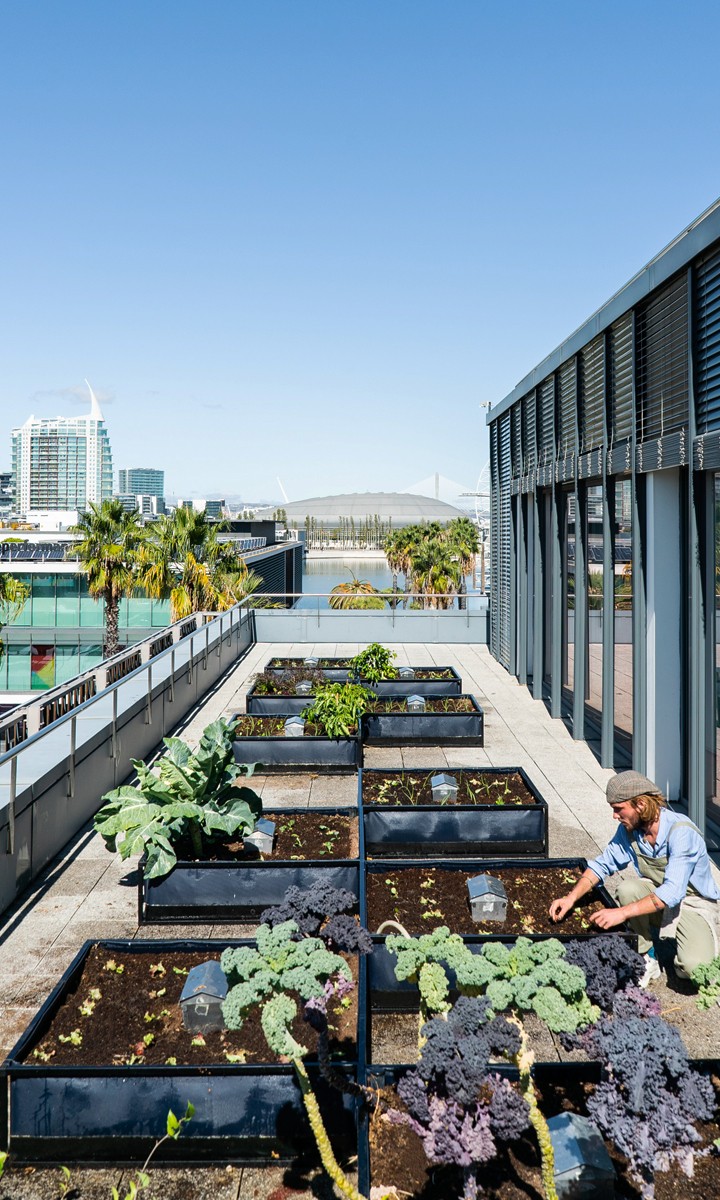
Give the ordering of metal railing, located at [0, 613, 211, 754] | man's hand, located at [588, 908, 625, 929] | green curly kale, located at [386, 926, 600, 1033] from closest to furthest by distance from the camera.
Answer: green curly kale, located at [386, 926, 600, 1033], man's hand, located at [588, 908, 625, 929], metal railing, located at [0, 613, 211, 754]

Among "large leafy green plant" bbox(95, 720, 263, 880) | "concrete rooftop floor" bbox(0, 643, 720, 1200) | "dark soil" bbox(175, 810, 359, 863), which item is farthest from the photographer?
"dark soil" bbox(175, 810, 359, 863)

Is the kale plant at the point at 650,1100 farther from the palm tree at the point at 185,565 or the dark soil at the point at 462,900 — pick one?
the palm tree at the point at 185,565

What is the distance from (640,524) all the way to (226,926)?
608cm

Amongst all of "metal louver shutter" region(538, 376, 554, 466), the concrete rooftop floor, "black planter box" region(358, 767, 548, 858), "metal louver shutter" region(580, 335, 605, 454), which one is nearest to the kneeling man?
the concrete rooftop floor

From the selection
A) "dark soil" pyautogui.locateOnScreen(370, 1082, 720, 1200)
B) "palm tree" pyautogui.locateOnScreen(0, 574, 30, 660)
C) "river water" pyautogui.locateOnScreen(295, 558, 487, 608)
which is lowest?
"dark soil" pyautogui.locateOnScreen(370, 1082, 720, 1200)

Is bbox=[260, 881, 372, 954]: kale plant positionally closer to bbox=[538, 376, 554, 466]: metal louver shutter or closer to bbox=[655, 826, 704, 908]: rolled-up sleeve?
bbox=[655, 826, 704, 908]: rolled-up sleeve

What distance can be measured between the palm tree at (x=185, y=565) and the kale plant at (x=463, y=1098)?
20836 mm

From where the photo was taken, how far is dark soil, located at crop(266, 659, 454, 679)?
1571 cm

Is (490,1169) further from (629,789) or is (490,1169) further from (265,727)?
(265,727)

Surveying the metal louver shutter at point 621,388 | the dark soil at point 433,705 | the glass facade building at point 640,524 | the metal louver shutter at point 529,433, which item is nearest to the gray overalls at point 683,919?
the glass facade building at point 640,524

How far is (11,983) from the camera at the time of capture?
18.6 feet

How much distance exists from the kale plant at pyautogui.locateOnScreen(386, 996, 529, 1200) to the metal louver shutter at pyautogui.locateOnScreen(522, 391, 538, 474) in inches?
558

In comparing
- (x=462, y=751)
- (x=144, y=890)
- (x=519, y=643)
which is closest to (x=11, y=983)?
(x=144, y=890)

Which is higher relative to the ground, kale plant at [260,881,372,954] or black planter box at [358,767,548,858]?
kale plant at [260,881,372,954]
